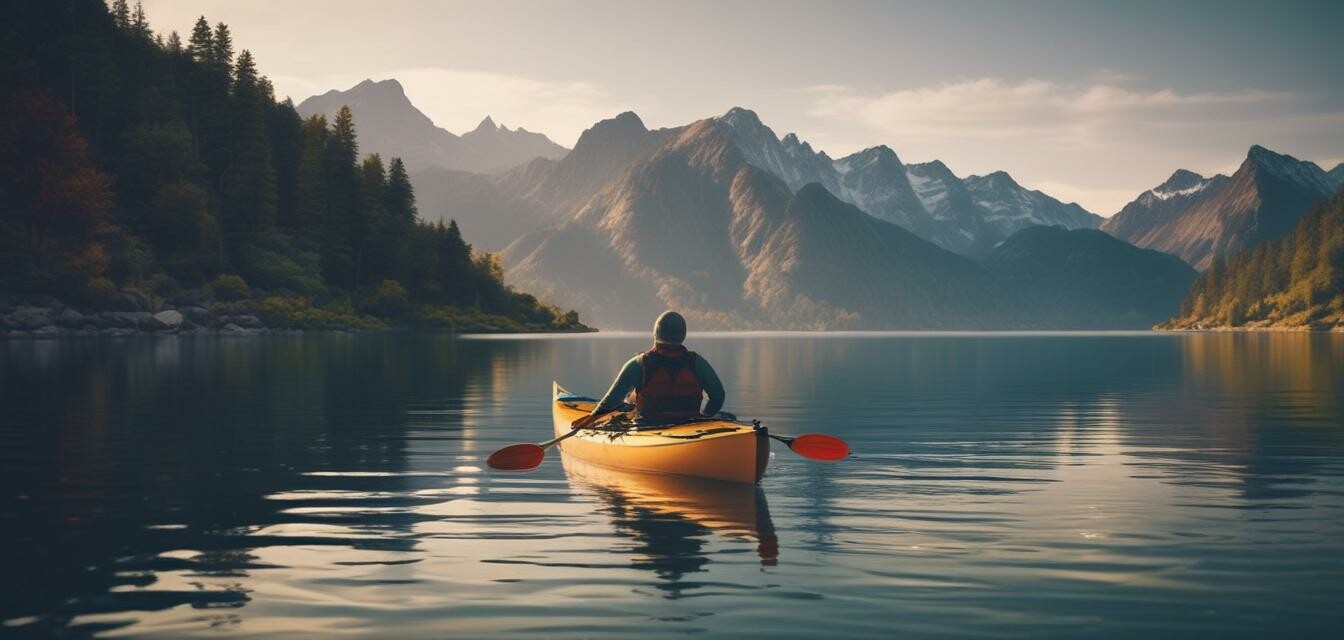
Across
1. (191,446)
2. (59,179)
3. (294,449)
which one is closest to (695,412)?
(294,449)

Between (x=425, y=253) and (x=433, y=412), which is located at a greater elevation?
(x=425, y=253)

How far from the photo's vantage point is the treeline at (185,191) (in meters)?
128

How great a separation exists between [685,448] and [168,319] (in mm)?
123045

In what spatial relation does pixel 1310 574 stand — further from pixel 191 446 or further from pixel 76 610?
pixel 191 446

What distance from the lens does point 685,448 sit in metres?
20.6

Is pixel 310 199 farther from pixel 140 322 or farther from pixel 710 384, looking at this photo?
pixel 710 384

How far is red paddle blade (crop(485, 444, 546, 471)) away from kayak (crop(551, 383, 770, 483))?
147cm

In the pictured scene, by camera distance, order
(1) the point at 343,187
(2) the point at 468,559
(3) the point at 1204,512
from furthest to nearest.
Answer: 1. (1) the point at 343,187
2. (3) the point at 1204,512
3. (2) the point at 468,559

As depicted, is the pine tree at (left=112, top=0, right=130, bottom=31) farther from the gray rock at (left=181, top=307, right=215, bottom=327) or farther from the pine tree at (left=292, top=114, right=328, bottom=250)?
the gray rock at (left=181, top=307, right=215, bottom=327)

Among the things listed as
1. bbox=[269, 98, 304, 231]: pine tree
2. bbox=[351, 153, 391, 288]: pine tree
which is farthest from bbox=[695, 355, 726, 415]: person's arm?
bbox=[269, 98, 304, 231]: pine tree

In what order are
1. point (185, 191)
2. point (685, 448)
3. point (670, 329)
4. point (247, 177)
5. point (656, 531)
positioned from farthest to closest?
point (247, 177)
point (185, 191)
point (670, 329)
point (685, 448)
point (656, 531)

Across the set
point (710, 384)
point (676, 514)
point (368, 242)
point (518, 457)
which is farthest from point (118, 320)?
point (676, 514)

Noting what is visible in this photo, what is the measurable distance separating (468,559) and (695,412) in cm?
846

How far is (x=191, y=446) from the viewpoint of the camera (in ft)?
88.9
